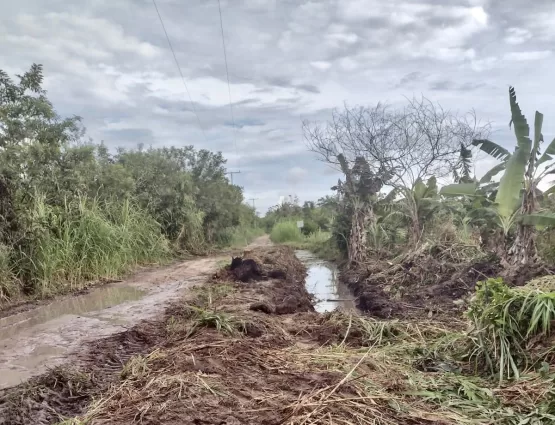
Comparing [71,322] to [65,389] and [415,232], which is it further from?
[415,232]

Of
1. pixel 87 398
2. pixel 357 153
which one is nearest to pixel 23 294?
pixel 87 398

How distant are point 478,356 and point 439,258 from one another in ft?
22.3

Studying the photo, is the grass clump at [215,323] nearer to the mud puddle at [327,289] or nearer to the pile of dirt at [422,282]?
the pile of dirt at [422,282]

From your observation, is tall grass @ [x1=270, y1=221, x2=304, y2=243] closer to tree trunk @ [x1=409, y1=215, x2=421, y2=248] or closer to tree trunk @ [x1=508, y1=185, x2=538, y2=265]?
tree trunk @ [x1=409, y1=215, x2=421, y2=248]

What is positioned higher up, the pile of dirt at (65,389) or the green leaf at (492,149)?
the green leaf at (492,149)

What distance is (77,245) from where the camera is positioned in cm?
1149

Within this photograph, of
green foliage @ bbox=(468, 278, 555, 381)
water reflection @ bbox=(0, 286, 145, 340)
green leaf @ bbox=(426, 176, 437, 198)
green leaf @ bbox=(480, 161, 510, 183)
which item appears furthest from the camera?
green leaf @ bbox=(426, 176, 437, 198)

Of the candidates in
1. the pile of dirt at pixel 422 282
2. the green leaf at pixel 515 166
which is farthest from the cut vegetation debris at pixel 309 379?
the green leaf at pixel 515 166

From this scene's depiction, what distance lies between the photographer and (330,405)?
3.21 meters

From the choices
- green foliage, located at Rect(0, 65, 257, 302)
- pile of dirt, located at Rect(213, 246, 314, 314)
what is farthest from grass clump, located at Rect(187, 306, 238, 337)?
green foliage, located at Rect(0, 65, 257, 302)

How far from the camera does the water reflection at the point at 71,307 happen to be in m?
7.50

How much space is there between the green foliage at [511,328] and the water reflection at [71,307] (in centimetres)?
605

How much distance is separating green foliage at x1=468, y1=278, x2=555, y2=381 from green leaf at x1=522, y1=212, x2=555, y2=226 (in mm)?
3929

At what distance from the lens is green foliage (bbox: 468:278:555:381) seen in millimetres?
3982
